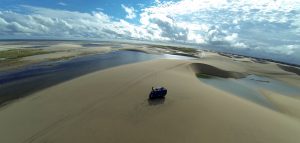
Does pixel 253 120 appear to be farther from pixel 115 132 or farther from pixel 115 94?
pixel 115 94

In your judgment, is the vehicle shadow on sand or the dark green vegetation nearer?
the vehicle shadow on sand

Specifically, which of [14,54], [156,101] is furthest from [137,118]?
[14,54]

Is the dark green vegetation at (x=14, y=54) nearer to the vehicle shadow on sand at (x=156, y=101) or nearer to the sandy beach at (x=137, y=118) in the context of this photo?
the sandy beach at (x=137, y=118)

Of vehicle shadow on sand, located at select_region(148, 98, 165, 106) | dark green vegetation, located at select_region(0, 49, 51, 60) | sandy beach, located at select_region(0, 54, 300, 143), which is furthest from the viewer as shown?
dark green vegetation, located at select_region(0, 49, 51, 60)

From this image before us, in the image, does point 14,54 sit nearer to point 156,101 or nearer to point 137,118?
point 156,101

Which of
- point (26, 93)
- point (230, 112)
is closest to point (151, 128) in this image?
point (230, 112)

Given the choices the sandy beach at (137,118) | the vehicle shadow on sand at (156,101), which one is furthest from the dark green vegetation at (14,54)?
the vehicle shadow on sand at (156,101)

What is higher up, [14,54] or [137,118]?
[137,118]

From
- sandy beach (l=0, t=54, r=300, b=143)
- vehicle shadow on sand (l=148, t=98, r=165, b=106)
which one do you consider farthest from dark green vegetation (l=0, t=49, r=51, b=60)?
vehicle shadow on sand (l=148, t=98, r=165, b=106)

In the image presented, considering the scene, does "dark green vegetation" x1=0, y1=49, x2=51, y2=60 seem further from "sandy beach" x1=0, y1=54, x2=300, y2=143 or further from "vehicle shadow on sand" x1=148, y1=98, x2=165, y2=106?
"vehicle shadow on sand" x1=148, y1=98, x2=165, y2=106

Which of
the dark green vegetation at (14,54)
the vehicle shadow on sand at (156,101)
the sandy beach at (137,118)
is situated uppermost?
the vehicle shadow on sand at (156,101)
